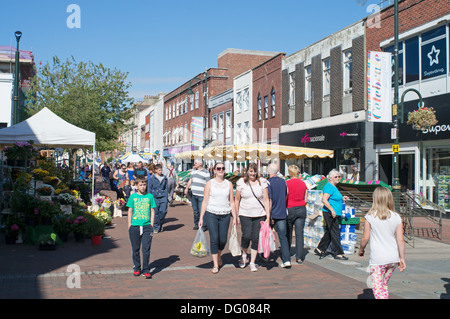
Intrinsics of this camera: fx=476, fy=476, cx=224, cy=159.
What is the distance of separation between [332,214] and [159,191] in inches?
201

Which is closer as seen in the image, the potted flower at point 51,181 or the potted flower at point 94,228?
the potted flower at point 94,228

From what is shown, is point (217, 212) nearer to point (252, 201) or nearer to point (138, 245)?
point (252, 201)

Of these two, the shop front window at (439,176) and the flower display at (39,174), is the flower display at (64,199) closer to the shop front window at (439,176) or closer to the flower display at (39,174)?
the flower display at (39,174)

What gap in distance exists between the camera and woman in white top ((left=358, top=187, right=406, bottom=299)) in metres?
5.05

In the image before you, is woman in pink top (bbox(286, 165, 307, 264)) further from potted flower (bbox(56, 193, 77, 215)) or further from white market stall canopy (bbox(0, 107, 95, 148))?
white market stall canopy (bbox(0, 107, 95, 148))

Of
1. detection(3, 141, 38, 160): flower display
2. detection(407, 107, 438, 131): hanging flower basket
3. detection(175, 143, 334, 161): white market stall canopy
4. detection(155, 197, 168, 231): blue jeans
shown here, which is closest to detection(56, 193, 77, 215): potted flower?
detection(3, 141, 38, 160): flower display

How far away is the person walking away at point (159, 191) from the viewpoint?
12.1m

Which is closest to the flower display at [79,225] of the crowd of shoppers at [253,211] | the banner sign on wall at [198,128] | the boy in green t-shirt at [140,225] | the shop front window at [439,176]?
the crowd of shoppers at [253,211]

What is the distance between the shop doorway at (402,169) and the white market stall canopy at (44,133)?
11.8 m

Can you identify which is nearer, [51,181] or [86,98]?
[51,181]

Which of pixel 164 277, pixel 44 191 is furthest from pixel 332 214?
pixel 44 191

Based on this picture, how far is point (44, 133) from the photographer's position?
539 inches

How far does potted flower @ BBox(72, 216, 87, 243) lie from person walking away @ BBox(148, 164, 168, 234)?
2.34 m

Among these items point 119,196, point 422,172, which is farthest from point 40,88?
point 422,172
